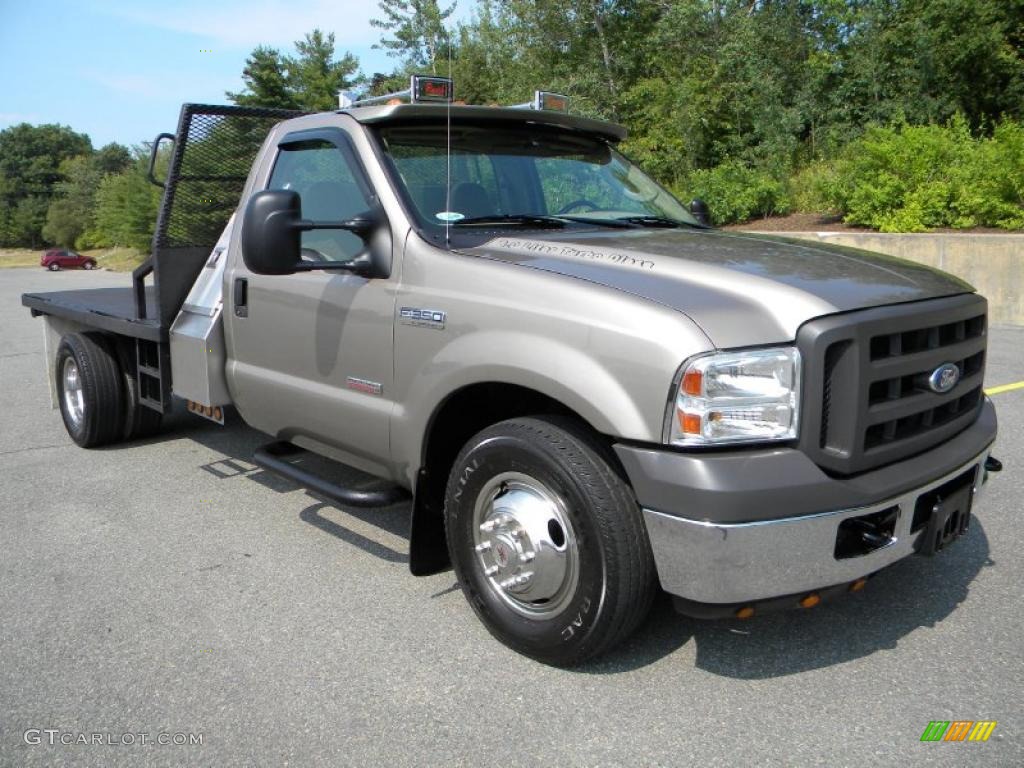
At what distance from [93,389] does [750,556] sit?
485 cm

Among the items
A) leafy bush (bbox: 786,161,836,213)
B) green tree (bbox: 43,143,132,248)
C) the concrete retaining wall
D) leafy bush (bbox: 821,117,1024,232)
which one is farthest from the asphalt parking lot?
green tree (bbox: 43,143,132,248)

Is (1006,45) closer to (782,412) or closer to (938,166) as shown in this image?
(938,166)

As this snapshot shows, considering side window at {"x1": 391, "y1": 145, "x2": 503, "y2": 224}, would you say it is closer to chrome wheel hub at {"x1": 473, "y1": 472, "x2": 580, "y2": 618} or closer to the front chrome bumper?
chrome wheel hub at {"x1": 473, "y1": 472, "x2": 580, "y2": 618}

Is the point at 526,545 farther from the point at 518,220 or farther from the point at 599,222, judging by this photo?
the point at 599,222

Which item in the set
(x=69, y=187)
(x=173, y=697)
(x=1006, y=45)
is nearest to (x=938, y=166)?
(x=1006, y=45)

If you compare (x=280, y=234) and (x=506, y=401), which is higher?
(x=280, y=234)

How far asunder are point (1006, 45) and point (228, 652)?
20330 millimetres

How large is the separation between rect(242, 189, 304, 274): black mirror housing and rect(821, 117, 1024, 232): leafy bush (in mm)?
12712

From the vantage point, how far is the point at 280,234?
3312 millimetres

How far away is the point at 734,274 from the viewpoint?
9.77 feet

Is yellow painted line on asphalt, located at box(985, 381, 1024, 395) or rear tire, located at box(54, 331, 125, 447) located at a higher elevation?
rear tire, located at box(54, 331, 125, 447)

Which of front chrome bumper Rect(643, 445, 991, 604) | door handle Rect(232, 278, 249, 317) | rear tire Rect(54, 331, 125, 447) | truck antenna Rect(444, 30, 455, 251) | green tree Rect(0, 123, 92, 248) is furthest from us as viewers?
green tree Rect(0, 123, 92, 248)

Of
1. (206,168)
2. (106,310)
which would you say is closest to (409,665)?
(206,168)

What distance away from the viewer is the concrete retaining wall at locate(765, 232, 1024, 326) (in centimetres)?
1227
